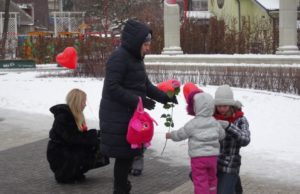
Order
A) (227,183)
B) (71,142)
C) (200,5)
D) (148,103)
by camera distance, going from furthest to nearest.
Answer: (200,5) < (71,142) < (148,103) < (227,183)

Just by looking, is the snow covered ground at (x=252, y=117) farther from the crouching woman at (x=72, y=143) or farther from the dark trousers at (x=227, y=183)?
the dark trousers at (x=227, y=183)

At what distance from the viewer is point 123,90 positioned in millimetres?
5875

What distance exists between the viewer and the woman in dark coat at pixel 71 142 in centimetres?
720

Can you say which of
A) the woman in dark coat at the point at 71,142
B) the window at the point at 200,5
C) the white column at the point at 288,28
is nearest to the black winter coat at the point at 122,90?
the woman in dark coat at the point at 71,142

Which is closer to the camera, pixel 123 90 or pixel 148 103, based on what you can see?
pixel 123 90

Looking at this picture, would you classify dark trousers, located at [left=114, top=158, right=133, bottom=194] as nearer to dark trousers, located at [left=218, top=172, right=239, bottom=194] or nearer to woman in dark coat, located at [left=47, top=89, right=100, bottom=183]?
dark trousers, located at [left=218, top=172, right=239, bottom=194]

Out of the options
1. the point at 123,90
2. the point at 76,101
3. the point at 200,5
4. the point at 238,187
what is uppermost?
the point at 200,5

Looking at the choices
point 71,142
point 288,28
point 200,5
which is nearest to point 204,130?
point 71,142

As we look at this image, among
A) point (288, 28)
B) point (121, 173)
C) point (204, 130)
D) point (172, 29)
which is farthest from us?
point (172, 29)

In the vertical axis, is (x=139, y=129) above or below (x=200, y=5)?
below

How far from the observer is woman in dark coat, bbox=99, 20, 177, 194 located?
5887 millimetres

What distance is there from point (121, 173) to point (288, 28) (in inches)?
633

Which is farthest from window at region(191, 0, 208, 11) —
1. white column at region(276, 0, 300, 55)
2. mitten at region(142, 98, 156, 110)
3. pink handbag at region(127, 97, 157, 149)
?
pink handbag at region(127, 97, 157, 149)

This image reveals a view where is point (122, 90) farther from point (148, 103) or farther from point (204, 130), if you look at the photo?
point (204, 130)
